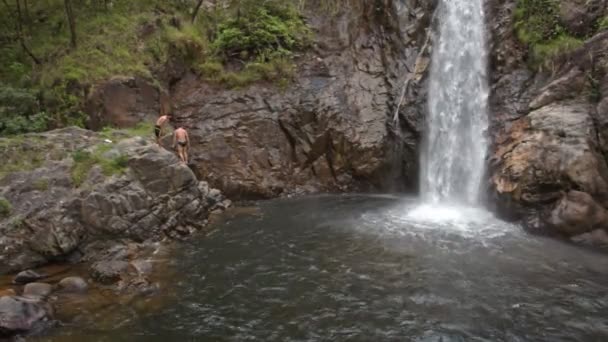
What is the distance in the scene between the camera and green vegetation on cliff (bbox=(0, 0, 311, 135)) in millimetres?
14102

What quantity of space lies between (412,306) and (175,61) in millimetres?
12379

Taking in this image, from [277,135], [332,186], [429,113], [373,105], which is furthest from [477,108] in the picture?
[277,135]

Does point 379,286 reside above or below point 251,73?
below

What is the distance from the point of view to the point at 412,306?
739 centimetres

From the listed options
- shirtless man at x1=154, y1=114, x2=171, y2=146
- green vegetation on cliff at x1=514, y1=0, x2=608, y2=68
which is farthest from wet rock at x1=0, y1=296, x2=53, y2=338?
green vegetation on cliff at x1=514, y1=0, x2=608, y2=68

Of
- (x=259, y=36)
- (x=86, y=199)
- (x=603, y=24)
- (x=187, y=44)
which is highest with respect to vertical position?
(x=259, y=36)

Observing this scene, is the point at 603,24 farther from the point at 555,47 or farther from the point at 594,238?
the point at 594,238

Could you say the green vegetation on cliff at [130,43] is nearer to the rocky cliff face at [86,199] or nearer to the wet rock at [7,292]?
the rocky cliff face at [86,199]

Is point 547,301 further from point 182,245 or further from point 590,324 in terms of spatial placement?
point 182,245

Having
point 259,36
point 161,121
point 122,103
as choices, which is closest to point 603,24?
point 259,36

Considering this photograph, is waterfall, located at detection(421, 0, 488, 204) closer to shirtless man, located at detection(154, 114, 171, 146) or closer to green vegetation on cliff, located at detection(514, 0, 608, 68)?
green vegetation on cliff, located at detection(514, 0, 608, 68)

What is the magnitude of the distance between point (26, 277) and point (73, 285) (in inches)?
38.0

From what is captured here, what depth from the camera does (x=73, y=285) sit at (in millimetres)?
8172

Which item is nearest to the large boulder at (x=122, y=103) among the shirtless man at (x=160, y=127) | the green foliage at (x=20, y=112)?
the shirtless man at (x=160, y=127)
